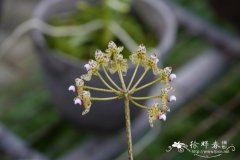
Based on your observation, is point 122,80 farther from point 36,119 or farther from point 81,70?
point 36,119

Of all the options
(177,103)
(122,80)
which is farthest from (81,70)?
(122,80)

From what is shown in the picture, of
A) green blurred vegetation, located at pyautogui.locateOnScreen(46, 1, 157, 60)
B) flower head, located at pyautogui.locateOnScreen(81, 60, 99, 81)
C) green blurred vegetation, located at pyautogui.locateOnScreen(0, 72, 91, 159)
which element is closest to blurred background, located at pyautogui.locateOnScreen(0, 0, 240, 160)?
green blurred vegetation, located at pyautogui.locateOnScreen(0, 72, 91, 159)

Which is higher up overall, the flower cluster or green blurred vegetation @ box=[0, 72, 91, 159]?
green blurred vegetation @ box=[0, 72, 91, 159]

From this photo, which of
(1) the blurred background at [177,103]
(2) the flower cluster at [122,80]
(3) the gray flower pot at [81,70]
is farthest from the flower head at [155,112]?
(1) the blurred background at [177,103]

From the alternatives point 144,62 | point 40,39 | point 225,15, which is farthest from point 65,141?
point 144,62

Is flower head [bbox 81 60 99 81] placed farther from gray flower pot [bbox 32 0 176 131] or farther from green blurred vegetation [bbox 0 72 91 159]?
green blurred vegetation [bbox 0 72 91 159]

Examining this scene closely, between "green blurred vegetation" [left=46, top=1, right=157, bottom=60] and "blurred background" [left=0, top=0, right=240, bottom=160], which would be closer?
"green blurred vegetation" [left=46, top=1, right=157, bottom=60]
